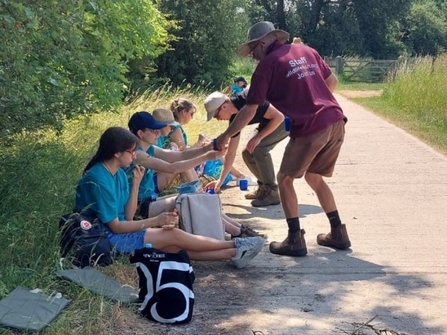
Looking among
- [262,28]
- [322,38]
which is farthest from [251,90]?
[322,38]

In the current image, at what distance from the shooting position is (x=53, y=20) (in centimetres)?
604

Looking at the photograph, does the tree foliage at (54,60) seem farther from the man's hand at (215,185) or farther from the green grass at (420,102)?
the green grass at (420,102)

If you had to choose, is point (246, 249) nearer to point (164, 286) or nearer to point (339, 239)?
point (339, 239)

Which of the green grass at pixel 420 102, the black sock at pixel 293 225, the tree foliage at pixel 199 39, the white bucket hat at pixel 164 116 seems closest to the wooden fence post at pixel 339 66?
the green grass at pixel 420 102

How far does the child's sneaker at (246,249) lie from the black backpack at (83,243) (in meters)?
0.99

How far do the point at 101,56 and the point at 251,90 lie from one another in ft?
10.2

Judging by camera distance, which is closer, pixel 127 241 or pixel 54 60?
pixel 127 241

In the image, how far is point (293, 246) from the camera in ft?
20.7

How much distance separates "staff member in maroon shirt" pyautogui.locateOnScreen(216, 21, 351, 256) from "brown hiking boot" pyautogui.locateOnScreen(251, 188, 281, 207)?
6.00 feet

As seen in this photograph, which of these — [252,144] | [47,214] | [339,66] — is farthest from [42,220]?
[339,66]

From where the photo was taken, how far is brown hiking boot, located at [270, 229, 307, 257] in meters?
6.32

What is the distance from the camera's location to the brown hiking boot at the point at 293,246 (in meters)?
6.32

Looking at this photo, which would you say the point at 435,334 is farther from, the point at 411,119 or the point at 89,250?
the point at 411,119

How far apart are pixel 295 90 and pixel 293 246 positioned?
1.27 meters
